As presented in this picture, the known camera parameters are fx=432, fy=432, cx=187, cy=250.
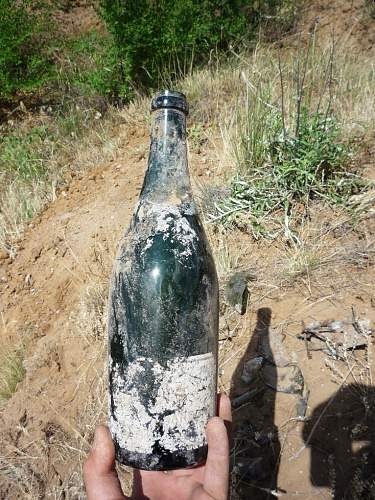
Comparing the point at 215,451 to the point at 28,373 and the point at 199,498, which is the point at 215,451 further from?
the point at 28,373

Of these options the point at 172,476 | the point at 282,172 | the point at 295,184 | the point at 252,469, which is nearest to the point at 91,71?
the point at 282,172

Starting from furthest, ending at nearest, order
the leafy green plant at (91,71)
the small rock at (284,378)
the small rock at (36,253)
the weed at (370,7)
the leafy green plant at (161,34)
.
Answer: the weed at (370,7), the leafy green plant at (91,71), the leafy green plant at (161,34), the small rock at (36,253), the small rock at (284,378)

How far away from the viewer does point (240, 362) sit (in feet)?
7.20

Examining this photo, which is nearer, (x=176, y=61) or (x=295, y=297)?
(x=295, y=297)

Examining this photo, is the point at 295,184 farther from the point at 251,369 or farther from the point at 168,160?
the point at 168,160

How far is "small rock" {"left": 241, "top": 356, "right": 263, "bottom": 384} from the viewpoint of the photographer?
2104 mm

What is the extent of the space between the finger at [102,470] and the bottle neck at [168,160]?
2.48ft

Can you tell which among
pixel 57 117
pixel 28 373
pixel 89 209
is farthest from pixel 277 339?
pixel 57 117

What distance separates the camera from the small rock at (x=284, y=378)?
198 centimetres

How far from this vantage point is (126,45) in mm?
5711

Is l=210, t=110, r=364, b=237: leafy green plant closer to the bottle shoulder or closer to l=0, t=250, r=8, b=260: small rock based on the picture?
the bottle shoulder

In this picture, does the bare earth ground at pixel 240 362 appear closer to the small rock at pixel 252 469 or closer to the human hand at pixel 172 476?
the small rock at pixel 252 469

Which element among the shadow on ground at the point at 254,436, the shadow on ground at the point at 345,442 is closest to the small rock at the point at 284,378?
the shadow on ground at the point at 254,436

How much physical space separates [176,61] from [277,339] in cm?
509
